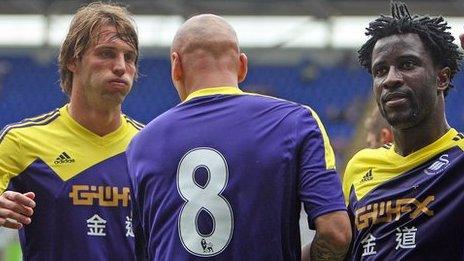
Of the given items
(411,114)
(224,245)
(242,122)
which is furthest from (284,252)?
(411,114)

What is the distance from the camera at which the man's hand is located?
5.06 meters

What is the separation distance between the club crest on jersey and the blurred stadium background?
14.7 m

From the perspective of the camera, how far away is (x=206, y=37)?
15.0 feet

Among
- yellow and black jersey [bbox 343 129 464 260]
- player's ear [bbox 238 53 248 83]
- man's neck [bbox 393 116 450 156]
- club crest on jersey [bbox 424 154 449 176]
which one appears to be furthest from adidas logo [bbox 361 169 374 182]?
player's ear [bbox 238 53 248 83]

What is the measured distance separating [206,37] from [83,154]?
151cm

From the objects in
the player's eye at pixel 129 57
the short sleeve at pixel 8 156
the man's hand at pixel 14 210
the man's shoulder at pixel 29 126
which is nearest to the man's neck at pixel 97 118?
the man's shoulder at pixel 29 126

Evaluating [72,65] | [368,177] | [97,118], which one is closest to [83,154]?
[97,118]

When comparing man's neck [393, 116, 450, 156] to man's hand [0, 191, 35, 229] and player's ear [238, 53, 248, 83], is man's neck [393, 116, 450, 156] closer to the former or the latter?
player's ear [238, 53, 248, 83]

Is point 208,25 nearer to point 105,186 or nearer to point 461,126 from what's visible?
point 105,186

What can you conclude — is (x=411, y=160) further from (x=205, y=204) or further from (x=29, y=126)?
(x=29, y=126)

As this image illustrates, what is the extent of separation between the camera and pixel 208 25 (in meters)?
4.62

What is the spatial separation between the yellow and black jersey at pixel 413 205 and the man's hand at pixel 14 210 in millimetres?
Answer: 1491

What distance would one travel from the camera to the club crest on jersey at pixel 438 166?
4.61m

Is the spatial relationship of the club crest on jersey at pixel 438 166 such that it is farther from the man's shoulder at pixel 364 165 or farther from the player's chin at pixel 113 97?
the player's chin at pixel 113 97
